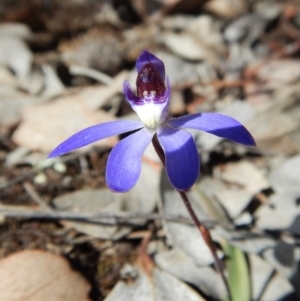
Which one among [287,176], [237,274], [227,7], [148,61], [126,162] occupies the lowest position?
[237,274]

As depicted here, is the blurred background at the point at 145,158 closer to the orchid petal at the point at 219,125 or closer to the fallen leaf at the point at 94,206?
the fallen leaf at the point at 94,206

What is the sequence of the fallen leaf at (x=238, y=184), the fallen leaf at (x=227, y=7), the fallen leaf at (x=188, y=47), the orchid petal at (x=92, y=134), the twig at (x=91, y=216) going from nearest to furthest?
the orchid petal at (x=92, y=134)
the twig at (x=91, y=216)
the fallen leaf at (x=238, y=184)
the fallen leaf at (x=188, y=47)
the fallen leaf at (x=227, y=7)

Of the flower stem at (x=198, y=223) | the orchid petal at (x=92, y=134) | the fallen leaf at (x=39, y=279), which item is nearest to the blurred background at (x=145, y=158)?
the fallen leaf at (x=39, y=279)

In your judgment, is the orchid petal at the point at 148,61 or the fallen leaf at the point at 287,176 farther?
the fallen leaf at the point at 287,176

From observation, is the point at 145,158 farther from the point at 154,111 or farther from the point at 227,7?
the point at 227,7

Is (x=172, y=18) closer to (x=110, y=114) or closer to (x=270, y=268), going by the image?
(x=110, y=114)

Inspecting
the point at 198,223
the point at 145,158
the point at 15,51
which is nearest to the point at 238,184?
the point at 145,158

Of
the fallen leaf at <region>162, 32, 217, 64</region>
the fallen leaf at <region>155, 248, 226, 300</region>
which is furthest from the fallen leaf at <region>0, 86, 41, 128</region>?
the fallen leaf at <region>155, 248, 226, 300</region>

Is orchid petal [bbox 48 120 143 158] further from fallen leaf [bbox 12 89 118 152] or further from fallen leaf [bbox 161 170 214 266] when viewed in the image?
fallen leaf [bbox 12 89 118 152]
